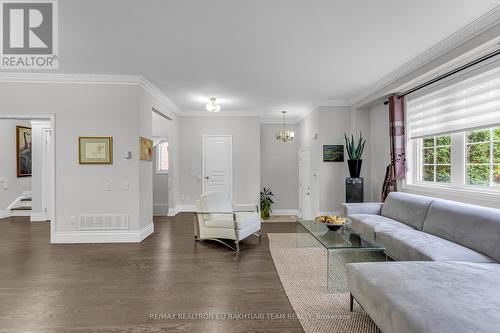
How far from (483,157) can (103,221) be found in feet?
17.8

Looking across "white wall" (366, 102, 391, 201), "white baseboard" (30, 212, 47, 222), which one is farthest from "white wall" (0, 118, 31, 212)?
"white wall" (366, 102, 391, 201)

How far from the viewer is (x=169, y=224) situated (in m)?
5.71

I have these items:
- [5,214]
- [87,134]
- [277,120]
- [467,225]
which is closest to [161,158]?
[87,134]

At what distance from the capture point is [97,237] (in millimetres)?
4309

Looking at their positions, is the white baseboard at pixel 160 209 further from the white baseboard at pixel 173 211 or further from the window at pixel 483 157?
the window at pixel 483 157

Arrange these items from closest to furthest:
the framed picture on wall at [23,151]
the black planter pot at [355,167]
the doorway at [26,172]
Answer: the black planter pot at [355,167] < the doorway at [26,172] < the framed picture on wall at [23,151]

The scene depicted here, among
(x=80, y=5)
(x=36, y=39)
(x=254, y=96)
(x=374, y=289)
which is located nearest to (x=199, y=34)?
(x=80, y=5)

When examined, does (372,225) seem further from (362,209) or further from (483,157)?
(483,157)

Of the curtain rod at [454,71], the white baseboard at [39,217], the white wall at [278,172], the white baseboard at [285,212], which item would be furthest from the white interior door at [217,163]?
the curtain rod at [454,71]

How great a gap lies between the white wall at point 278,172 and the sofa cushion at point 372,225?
139 inches

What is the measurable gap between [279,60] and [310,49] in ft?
1.57

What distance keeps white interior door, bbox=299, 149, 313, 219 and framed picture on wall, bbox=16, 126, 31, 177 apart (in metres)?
7.36

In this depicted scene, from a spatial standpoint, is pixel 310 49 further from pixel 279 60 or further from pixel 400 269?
pixel 400 269

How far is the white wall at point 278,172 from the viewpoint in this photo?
7.59m
